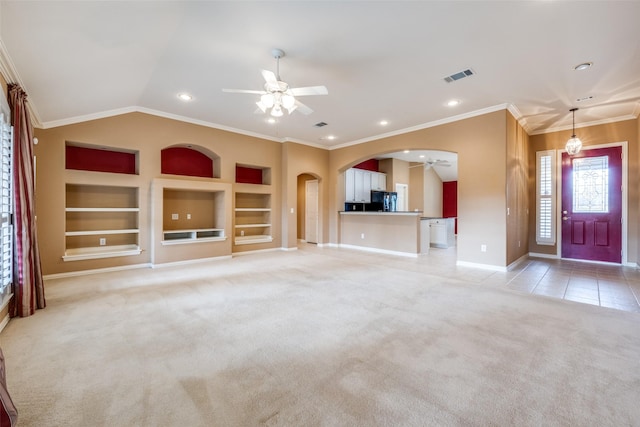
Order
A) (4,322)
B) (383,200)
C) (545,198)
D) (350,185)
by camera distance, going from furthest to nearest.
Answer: (383,200) → (350,185) → (545,198) → (4,322)

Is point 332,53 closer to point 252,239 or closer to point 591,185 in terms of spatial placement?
point 252,239

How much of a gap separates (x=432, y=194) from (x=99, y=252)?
11.2 metres

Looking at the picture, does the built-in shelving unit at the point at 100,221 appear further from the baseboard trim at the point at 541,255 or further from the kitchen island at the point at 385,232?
the baseboard trim at the point at 541,255

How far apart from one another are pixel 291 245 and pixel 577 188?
22.4 ft

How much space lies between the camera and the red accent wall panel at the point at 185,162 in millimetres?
6094

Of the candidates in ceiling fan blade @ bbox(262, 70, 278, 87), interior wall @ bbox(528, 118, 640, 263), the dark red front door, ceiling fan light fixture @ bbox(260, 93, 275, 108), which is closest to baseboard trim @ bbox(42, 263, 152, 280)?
ceiling fan light fixture @ bbox(260, 93, 275, 108)

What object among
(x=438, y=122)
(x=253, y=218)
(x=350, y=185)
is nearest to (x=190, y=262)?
(x=253, y=218)

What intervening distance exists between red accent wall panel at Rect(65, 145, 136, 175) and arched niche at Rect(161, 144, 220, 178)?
2.09 feet

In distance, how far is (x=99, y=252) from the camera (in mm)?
4957

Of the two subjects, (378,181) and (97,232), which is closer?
(97,232)

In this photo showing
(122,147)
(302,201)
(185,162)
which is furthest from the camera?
(302,201)

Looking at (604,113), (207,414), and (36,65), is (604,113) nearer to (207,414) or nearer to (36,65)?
(207,414)

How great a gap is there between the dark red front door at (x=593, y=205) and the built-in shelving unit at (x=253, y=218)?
7.07 m

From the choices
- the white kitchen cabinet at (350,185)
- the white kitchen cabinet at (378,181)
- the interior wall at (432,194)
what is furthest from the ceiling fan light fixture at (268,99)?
the interior wall at (432,194)
